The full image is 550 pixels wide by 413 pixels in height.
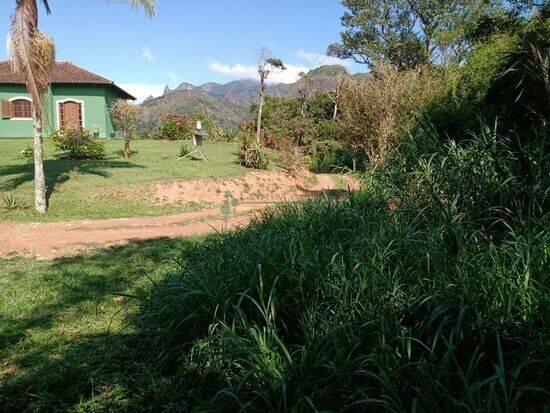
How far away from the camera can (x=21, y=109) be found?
85.7 feet

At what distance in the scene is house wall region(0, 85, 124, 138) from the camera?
25859mm

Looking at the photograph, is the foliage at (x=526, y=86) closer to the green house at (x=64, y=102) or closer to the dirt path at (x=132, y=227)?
the dirt path at (x=132, y=227)

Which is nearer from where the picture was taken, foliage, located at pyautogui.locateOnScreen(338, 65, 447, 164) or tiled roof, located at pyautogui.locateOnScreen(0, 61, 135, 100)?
foliage, located at pyautogui.locateOnScreen(338, 65, 447, 164)

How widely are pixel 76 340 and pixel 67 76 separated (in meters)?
26.6

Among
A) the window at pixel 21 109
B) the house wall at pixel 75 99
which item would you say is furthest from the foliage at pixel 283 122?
the window at pixel 21 109

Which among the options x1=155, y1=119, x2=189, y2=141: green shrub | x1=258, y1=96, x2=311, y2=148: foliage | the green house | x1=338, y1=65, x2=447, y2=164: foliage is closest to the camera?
x1=338, y1=65, x2=447, y2=164: foliage

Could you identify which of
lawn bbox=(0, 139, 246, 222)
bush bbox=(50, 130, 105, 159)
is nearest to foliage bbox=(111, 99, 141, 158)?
lawn bbox=(0, 139, 246, 222)

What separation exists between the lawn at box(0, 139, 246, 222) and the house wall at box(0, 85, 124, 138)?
275 inches

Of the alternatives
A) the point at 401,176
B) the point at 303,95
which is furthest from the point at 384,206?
the point at 303,95

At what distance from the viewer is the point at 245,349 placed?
2477 mm

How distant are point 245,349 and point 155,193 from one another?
33.7 feet

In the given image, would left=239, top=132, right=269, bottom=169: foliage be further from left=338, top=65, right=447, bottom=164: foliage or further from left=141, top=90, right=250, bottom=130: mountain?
left=141, top=90, right=250, bottom=130: mountain

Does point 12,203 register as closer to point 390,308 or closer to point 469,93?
point 469,93

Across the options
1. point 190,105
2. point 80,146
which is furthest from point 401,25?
point 190,105
